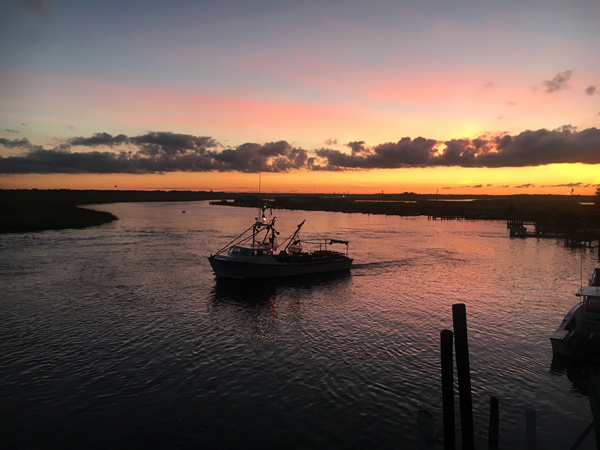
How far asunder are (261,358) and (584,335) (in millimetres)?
20925

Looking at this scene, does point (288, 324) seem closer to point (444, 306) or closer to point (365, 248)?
point (444, 306)

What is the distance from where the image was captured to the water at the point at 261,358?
18.6 meters

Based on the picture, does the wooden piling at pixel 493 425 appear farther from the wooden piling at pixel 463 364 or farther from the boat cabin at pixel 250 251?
the boat cabin at pixel 250 251

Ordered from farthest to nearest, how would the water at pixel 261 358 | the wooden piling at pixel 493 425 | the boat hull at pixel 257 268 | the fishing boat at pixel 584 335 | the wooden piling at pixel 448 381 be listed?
the boat hull at pixel 257 268 < the fishing boat at pixel 584 335 < the water at pixel 261 358 < the wooden piling at pixel 493 425 < the wooden piling at pixel 448 381

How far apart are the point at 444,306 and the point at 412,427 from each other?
24.6 m

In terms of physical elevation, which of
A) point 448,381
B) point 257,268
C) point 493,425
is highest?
point 448,381

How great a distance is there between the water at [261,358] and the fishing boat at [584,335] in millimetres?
1670

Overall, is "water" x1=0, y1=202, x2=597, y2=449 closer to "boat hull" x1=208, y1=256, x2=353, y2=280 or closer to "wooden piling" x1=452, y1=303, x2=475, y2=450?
"boat hull" x1=208, y1=256, x2=353, y2=280

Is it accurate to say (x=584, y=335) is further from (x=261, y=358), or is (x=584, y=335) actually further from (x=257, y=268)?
(x=257, y=268)

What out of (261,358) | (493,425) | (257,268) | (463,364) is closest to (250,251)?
(257,268)

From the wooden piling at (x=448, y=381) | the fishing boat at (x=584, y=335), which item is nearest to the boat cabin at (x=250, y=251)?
the fishing boat at (x=584, y=335)

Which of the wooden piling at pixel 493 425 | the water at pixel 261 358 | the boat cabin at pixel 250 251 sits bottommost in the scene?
the water at pixel 261 358

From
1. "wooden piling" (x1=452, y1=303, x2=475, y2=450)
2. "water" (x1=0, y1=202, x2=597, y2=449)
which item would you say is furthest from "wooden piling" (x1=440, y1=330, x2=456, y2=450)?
"water" (x1=0, y1=202, x2=597, y2=449)

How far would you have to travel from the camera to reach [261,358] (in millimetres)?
27250
